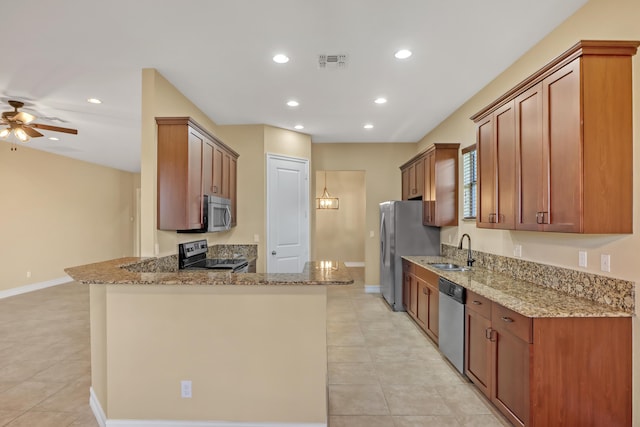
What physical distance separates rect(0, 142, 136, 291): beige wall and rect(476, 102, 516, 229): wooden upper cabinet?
7.59 meters

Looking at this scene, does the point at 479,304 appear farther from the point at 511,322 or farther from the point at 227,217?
the point at 227,217

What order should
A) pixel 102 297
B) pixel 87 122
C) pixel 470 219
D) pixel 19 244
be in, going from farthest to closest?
pixel 19 244 < pixel 87 122 < pixel 470 219 < pixel 102 297

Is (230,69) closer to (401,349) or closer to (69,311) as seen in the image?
(401,349)

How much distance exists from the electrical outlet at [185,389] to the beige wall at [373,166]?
4.64 metres

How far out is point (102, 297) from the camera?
2314mm

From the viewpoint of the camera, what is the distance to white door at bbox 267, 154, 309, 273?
5164 millimetres

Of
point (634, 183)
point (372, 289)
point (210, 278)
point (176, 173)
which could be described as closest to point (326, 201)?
point (372, 289)

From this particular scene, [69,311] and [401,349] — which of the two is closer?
[401,349]

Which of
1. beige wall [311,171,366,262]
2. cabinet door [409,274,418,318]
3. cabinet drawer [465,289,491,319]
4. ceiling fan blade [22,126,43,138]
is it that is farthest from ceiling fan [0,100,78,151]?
beige wall [311,171,366,262]

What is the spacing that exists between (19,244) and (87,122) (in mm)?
3133

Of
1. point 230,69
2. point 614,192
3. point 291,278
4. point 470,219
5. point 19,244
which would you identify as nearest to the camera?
point 614,192

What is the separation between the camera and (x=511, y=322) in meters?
2.20

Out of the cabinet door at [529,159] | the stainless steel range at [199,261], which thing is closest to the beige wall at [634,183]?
the cabinet door at [529,159]

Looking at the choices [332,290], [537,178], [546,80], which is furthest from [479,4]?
[332,290]
